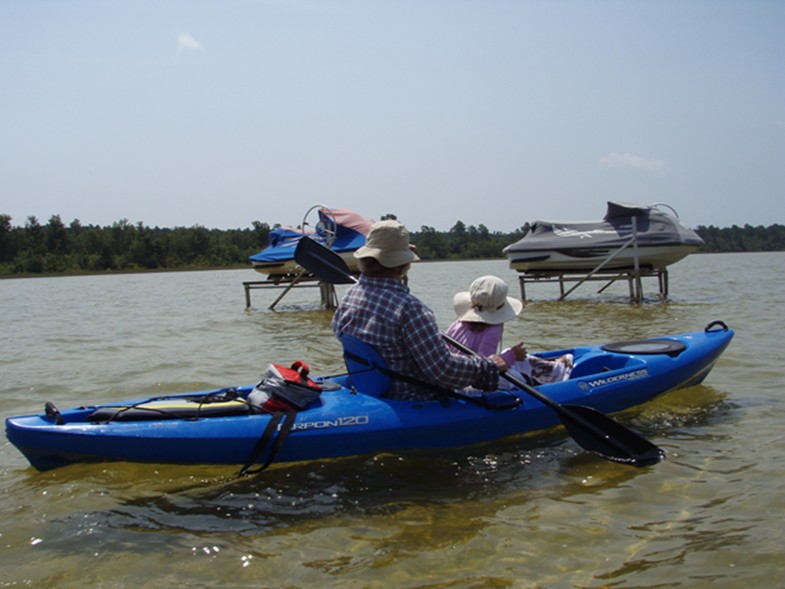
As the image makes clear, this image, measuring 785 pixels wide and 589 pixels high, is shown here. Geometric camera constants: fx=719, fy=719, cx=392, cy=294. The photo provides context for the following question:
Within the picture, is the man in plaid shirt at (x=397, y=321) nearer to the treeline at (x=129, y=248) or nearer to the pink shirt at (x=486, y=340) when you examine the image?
the pink shirt at (x=486, y=340)

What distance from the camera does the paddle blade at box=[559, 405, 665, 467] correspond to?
165 inches

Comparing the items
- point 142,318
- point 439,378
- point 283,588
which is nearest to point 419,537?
point 283,588

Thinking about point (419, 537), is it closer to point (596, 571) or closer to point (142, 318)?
point (596, 571)

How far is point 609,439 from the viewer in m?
4.24

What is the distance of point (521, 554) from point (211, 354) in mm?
7045

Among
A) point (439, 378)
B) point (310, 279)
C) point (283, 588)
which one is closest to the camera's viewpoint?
point (283, 588)

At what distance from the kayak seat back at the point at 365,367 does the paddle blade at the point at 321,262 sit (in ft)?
3.11

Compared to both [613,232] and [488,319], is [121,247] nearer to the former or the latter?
[613,232]

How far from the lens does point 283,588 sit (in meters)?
2.87

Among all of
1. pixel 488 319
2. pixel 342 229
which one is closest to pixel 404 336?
pixel 488 319

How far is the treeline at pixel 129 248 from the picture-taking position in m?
Result: 53.1

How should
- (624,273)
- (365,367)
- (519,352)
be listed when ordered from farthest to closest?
(624,273) → (519,352) → (365,367)

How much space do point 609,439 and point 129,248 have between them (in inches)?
2232

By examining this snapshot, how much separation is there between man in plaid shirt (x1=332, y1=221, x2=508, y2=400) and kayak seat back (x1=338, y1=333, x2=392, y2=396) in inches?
1.7
